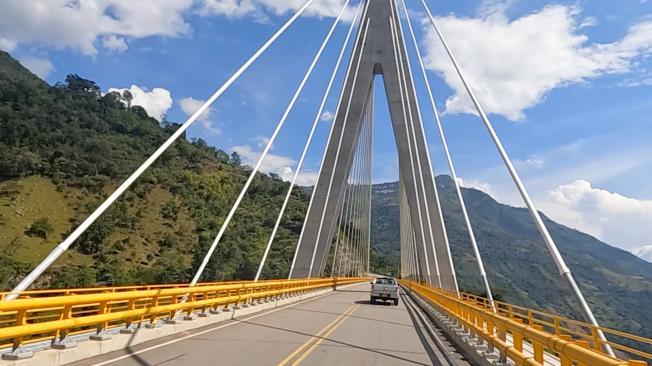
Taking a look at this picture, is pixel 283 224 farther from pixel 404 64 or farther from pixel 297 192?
pixel 404 64

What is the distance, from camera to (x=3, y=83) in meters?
139

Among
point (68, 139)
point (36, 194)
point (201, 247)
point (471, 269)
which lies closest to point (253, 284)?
point (201, 247)

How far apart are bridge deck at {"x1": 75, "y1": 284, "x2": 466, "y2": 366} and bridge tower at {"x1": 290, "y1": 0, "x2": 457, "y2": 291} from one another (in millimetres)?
19690

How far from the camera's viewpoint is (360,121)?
40531 millimetres

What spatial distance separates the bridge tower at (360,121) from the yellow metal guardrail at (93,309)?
15.1m

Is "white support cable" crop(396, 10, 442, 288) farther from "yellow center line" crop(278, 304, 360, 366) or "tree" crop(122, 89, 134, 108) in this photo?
"tree" crop(122, 89, 134, 108)

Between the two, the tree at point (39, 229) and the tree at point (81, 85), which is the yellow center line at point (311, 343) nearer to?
the tree at point (39, 229)

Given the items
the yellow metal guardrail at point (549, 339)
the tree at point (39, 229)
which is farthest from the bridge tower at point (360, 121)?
the tree at point (39, 229)

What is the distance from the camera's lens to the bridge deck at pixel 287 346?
10375 millimetres

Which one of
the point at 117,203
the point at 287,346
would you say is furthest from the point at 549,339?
the point at 117,203

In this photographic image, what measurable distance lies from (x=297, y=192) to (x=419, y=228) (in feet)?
379

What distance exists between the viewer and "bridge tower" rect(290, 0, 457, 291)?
38.2 meters

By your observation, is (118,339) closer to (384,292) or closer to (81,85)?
(384,292)

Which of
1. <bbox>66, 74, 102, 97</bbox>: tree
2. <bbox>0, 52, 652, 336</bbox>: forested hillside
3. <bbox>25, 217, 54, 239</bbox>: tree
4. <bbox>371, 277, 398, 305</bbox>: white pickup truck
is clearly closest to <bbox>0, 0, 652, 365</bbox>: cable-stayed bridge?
<bbox>371, 277, 398, 305</bbox>: white pickup truck
